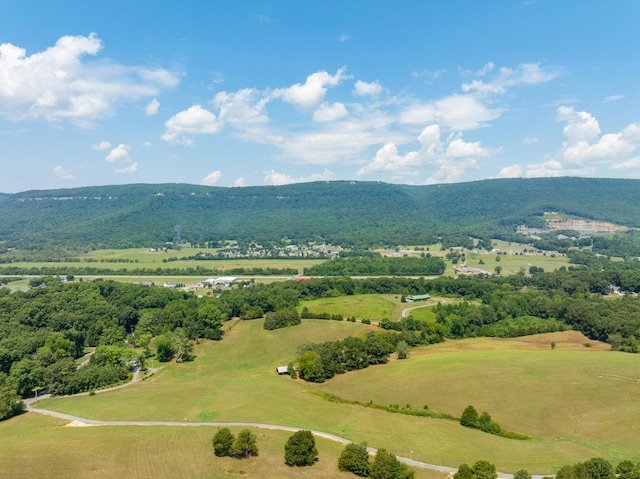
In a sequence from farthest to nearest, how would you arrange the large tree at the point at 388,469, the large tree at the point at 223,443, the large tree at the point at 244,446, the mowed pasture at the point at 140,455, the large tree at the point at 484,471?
the large tree at the point at 223,443 < the large tree at the point at 244,446 < the mowed pasture at the point at 140,455 < the large tree at the point at 388,469 < the large tree at the point at 484,471

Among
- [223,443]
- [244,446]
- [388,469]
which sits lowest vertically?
[244,446]

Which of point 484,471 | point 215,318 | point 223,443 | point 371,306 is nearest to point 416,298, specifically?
point 371,306

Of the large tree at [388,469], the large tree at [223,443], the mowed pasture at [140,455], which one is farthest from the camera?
the large tree at [223,443]

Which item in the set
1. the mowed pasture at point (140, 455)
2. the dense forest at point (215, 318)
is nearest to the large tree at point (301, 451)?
the mowed pasture at point (140, 455)

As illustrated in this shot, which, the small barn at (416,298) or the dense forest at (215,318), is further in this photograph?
the small barn at (416,298)

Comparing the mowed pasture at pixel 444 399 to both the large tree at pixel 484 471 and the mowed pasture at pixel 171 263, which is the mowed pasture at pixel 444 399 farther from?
the mowed pasture at pixel 171 263

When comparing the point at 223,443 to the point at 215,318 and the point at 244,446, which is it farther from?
the point at 215,318

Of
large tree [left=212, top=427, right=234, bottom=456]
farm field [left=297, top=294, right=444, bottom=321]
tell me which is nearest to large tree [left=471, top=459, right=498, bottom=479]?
large tree [left=212, top=427, right=234, bottom=456]
